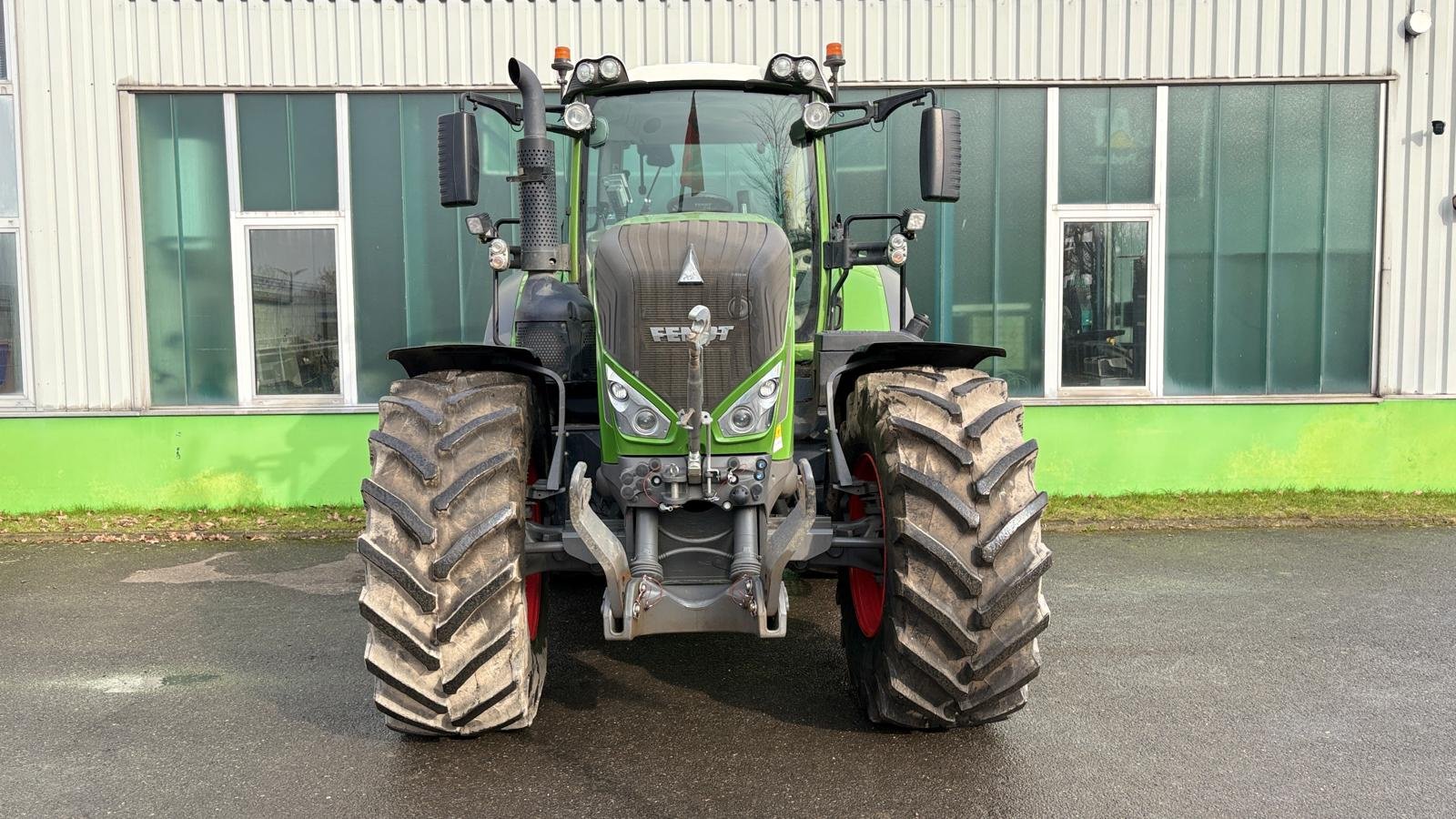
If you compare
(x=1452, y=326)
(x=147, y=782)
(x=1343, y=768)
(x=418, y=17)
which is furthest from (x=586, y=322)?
(x=1452, y=326)

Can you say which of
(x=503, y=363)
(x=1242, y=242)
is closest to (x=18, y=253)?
(x=503, y=363)

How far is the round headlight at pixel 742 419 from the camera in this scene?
401cm

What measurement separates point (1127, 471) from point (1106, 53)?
3466 mm

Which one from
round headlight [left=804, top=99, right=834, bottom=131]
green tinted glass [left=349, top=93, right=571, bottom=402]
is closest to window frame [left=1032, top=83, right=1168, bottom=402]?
green tinted glass [left=349, top=93, right=571, bottom=402]

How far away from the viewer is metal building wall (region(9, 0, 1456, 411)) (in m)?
9.12

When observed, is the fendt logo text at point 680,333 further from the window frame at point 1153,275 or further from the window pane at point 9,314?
the window pane at point 9,314

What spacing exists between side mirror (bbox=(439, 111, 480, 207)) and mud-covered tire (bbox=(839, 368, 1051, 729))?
188 cm

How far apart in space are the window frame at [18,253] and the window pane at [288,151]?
5.80ft

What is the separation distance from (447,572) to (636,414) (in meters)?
0.85

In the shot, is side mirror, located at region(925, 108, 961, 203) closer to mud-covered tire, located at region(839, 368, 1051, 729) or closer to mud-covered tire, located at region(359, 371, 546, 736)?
mud-covered tire, located at region(839, 368, 1051, 729)

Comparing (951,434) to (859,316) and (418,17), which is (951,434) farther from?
(418,17)

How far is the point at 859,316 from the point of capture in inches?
234

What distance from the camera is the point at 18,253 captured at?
30.3 feet

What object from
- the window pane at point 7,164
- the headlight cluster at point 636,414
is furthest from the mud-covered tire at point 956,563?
the window pane at point 7,164
